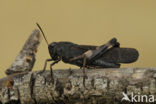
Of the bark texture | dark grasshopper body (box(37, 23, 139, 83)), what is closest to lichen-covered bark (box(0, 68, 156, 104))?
the bark texture

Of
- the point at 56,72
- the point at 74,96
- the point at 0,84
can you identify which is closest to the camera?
the point at 74,96

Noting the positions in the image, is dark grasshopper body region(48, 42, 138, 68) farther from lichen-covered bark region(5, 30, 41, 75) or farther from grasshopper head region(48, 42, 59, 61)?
lichen-covered bark region(5, 30, 41, 75)

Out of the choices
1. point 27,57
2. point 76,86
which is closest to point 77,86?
point 76,86

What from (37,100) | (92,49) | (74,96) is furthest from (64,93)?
(92,49)

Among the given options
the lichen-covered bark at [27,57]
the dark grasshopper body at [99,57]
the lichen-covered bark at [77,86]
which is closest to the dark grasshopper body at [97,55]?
the dark grasshopper body at [99,57]

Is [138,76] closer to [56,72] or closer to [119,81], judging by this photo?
[119,81]

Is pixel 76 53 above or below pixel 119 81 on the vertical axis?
above
